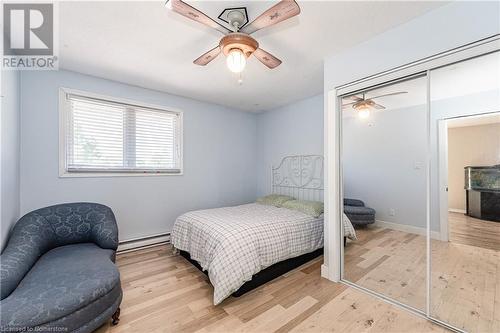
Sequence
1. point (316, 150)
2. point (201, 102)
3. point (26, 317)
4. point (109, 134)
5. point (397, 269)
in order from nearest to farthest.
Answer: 1. point (26, 317)
2. point (397, 269)
3. point (109, 134)
4. point (316, 150)
5. point (201, 102)

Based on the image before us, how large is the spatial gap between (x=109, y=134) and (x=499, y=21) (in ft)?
13.7

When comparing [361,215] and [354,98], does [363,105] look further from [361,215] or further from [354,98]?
[361,215]

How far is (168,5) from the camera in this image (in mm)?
1364

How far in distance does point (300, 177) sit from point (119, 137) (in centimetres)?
308

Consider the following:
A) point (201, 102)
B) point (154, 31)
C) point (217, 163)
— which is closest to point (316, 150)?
point (217, 163)

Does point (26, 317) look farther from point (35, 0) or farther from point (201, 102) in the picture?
point (201, 102)

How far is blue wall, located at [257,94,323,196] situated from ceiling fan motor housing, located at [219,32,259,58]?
226 centimetres

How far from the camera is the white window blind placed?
290 cm

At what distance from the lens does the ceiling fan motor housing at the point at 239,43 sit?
1686mm

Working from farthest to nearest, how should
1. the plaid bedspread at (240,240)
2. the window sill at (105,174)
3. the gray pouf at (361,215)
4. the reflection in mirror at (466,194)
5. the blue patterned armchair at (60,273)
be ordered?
the window sill at (105,174) → the gray pouf at (361,215) → the plaid bedspread at (240,240) → the reflection in mirror at (466,194) → the blue patterned armchair at (60,273)

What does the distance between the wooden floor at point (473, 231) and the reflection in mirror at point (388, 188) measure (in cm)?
35

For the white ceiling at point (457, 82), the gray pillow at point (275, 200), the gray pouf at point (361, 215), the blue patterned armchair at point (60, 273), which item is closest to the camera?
the blue patterned armchair at point (60, 273)

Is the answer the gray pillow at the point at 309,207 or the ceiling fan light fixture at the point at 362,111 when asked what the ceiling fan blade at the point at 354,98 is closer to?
the ceiling fan light fixture at the point at 362,111

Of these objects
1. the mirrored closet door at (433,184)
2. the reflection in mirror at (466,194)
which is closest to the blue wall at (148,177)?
the mirrored closet door at (433,184)
